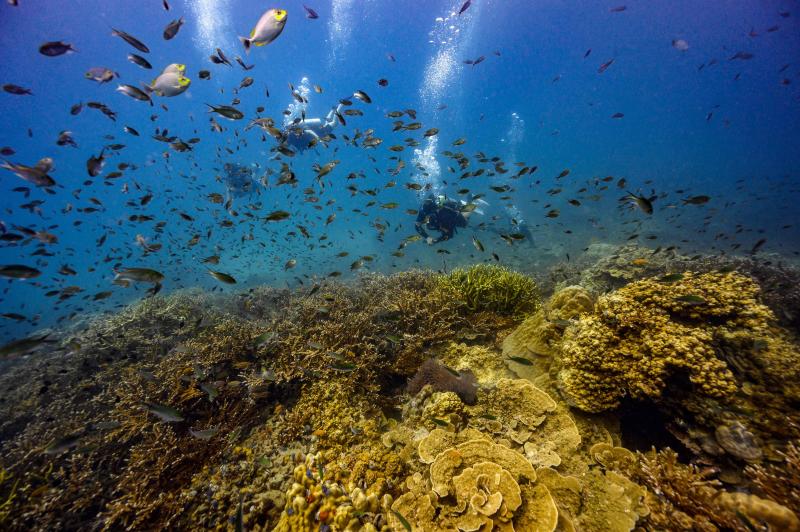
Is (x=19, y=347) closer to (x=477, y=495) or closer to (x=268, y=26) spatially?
(x=268, y=26)

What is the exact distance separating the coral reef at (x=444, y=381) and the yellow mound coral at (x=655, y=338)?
4.46 feet

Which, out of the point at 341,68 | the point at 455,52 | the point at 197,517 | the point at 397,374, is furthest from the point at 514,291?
the point at 341,68

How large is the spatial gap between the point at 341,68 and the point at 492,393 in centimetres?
8704

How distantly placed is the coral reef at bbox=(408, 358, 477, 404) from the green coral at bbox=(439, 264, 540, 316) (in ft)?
6.84

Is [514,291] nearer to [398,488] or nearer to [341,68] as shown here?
[398,488]

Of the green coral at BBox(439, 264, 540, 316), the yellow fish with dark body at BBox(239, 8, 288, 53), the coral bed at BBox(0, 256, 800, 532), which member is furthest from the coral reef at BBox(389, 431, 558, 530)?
the yellow fish with dark body at BBox(239, 8, 288, 53)

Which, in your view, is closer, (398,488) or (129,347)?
(398,488)

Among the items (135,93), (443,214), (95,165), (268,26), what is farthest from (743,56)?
(95,165)

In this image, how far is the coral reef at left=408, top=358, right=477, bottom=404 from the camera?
4.55 meters

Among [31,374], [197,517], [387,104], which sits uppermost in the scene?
[387,104]

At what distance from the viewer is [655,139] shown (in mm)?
111875

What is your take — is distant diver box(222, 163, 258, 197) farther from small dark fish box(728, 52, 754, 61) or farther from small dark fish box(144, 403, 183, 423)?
small dark fish box(728, 52, 754, 61)

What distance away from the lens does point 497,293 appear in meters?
6.80

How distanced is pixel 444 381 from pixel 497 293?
296 centimetres
